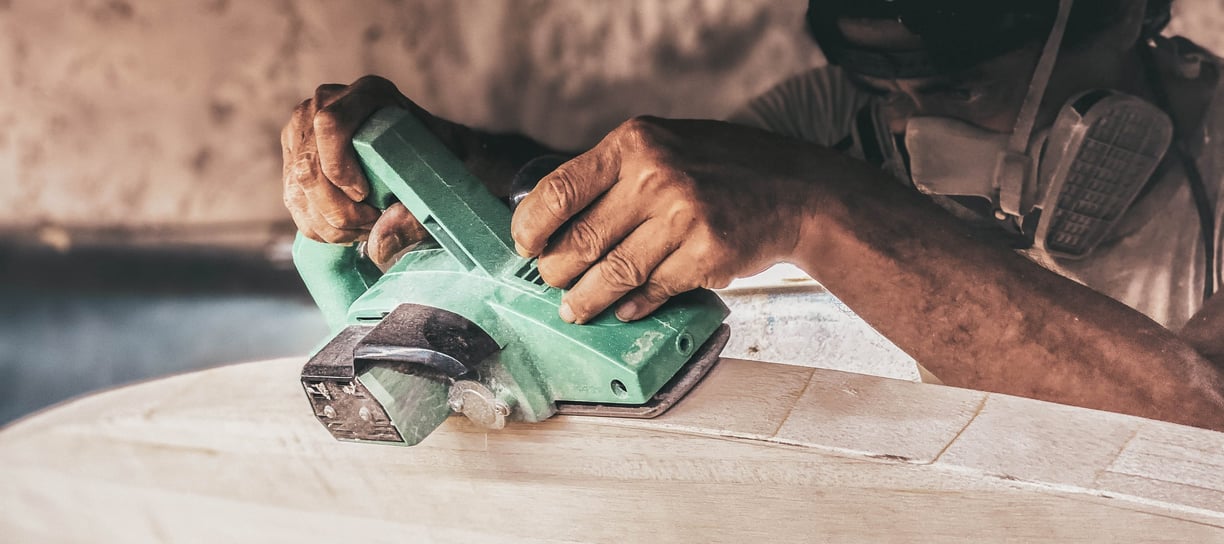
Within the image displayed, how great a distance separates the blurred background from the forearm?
0.28 m

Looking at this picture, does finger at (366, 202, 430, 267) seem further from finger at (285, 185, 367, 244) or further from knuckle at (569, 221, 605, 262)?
knuckle at (569, 221, 605, 262)

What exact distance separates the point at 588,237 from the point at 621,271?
0.18 ft

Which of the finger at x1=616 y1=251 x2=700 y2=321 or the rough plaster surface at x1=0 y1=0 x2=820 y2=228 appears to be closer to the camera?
the finger at x1=616 y1=251 x2=700 y2=321

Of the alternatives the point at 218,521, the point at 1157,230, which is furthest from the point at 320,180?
the point at 1157,230

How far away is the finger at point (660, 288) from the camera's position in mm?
685

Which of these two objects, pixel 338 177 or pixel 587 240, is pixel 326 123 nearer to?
pixel 338 177

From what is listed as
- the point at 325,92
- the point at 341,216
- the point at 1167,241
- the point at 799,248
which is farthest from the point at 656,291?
the point at 1167,241

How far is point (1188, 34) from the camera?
134 cm

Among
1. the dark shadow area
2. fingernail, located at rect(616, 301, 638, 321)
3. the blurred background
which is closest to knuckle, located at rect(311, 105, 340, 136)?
fingernail, located at rect(616, 301, 638, 321)

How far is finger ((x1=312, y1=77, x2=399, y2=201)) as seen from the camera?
2.50 ft

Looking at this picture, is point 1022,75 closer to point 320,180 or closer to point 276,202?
point 320,180

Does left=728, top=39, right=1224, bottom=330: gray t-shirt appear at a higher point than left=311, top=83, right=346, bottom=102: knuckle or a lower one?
lower

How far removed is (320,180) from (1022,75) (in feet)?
3.57

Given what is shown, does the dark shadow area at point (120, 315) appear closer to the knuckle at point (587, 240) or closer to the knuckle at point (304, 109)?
the knuckle at point (304, 109)
